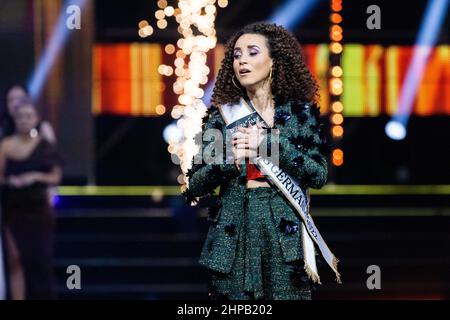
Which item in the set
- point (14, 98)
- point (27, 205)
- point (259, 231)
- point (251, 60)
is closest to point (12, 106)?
point (14, 98)

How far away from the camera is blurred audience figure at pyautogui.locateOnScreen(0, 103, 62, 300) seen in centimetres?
→ 579

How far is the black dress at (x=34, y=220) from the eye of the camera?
579cm

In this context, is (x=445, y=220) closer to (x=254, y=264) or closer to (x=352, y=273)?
(x=352, y=273)

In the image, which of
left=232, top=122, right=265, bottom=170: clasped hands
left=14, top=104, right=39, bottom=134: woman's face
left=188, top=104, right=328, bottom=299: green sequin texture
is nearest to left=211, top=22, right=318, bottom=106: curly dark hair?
left=188, top=104, right=328, bottom=299: green sequin texture

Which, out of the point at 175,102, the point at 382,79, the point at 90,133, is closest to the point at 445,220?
the point at 382,79

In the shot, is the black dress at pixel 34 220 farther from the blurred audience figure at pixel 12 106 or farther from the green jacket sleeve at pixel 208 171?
the green jacket sleeve at pixel 208 171

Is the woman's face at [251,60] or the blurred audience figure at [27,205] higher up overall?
the woman's face at [251,60]

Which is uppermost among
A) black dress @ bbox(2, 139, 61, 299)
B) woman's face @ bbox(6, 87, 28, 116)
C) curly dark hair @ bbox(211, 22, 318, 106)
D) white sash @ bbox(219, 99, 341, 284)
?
curly dark hair @ bbox(211, 22, 318, 106)

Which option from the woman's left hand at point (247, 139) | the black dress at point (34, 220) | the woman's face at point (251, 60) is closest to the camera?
the woman's left hand at point (247, 139)

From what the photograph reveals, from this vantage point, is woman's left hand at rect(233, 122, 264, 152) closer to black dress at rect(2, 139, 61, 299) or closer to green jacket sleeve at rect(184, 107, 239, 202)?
green jacket sleeve at rect(184, 107, 239, 202)

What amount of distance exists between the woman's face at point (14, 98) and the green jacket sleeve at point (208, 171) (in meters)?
2.65

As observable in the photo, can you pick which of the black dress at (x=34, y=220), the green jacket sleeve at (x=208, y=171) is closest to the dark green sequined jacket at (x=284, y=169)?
the green jacket sleeve at (x=208, y=171)

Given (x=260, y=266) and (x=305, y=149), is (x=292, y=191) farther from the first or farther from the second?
(x=260, y=266)

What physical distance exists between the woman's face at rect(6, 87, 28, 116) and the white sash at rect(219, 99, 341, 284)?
2.71 metres
